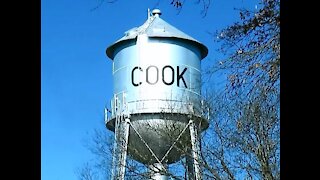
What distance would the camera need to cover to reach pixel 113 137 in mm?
18000

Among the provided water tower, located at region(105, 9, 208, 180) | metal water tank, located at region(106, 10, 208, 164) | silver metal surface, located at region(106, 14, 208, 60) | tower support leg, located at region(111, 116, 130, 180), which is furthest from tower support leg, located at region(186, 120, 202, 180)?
silver metal surface, located at region(106, 14, 208, 60)

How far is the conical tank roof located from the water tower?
3cm

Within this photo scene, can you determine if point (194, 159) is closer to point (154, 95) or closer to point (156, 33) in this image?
point (154, 95)

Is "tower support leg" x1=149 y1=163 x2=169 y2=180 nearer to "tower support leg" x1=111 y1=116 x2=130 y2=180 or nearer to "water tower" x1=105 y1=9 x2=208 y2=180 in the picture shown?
"water tower" x1=105 y1=9 x2=208 y2=180

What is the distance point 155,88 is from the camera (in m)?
16.8

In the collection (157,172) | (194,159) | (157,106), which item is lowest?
(157,172)

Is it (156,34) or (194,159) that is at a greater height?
(156,34)

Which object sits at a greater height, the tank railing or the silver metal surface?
the silver metal surface

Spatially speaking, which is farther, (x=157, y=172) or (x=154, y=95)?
(x=154, y=95)

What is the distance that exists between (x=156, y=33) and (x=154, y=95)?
5.62 ft

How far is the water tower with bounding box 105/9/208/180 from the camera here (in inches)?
644

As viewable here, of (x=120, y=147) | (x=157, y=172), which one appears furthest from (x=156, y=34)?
(x=157, y=172)
